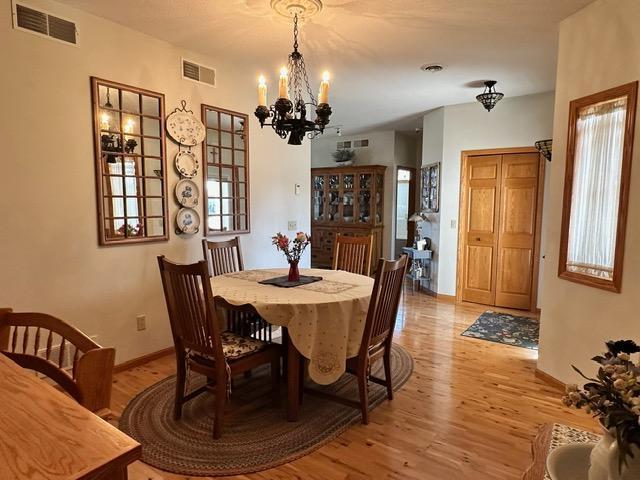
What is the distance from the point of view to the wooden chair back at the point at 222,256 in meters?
3.29

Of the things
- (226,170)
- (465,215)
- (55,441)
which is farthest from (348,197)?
(55,441)

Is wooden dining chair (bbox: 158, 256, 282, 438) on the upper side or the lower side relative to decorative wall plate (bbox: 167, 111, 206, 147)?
lower

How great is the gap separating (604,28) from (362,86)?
2.32m

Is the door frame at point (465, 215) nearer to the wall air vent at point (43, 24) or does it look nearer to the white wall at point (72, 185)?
the white wall at point (72, 185)

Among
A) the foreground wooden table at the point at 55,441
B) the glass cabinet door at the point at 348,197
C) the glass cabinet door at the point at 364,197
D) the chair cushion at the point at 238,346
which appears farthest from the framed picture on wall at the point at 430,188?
the foreground wooden table at the point at 55,441

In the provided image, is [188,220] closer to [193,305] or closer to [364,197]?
[193,305]

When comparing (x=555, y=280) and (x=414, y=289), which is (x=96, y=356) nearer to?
(x=555, y=280)

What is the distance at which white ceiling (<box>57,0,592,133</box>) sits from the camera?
8.75ft

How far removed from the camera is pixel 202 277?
2.05 m

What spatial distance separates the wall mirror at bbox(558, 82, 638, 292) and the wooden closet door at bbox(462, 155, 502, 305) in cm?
227

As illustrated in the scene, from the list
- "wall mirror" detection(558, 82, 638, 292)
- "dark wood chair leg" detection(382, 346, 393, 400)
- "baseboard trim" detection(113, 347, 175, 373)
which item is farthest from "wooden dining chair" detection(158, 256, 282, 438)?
"wall mirror" detection(558, 82, 638, 292)

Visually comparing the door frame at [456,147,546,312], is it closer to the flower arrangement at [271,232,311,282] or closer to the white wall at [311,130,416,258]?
the white wall at [311,130,416,258]

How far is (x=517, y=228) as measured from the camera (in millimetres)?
4977

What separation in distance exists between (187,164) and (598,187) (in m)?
3.06
